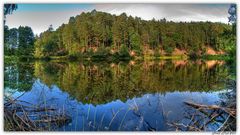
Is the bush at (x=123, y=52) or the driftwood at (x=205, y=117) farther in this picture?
the bush at (x=123, y=52)

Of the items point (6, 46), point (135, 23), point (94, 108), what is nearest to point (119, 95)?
point (94, 108)

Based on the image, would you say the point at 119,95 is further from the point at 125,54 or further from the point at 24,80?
the point at 24,80

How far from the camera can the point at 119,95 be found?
7.61 meters

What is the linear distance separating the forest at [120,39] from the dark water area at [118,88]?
0.14 meters

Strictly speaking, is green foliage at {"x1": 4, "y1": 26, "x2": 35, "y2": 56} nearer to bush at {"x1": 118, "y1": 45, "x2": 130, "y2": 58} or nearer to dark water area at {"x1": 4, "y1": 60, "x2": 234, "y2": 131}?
dark water area at {"x1": 4, "y1": 60, "x2": 234, "y2": 131}

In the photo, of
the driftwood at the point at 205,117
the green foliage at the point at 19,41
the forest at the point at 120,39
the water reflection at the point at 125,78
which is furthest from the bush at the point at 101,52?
the driftwood at the point at 205,117

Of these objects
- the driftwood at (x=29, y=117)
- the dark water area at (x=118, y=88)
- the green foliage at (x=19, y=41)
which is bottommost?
the driftwood at (x=29, y=117)

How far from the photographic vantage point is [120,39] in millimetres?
7609

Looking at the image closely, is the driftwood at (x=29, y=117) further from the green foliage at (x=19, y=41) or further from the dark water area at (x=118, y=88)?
the green foliage at (x=19, y=41)

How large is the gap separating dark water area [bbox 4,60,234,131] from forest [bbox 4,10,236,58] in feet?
0.45

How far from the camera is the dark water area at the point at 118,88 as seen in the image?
24.2 feet

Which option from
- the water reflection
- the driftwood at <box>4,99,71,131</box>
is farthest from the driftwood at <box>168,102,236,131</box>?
the driftwood at <box>4,99,71,131</box>

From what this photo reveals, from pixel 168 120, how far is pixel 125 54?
0.92 m

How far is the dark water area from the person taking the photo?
290 inches
